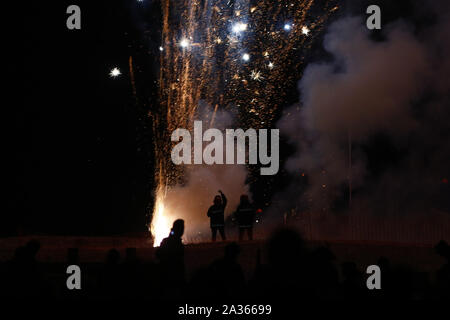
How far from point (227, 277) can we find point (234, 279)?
3.8 inches

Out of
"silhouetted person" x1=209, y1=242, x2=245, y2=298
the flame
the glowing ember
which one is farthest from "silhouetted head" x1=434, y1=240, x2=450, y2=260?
the glowing ember

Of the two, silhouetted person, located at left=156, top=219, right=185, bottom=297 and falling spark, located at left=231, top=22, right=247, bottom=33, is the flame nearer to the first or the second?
falling spark, located at left=231, top=22, right=247, bottom=33

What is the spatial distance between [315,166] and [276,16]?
19.5 ft

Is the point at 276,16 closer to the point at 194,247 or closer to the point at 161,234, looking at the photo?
the point at 161,234

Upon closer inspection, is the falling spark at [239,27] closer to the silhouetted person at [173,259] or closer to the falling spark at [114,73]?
the falling spark at [114,73]

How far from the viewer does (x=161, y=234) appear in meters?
12.4

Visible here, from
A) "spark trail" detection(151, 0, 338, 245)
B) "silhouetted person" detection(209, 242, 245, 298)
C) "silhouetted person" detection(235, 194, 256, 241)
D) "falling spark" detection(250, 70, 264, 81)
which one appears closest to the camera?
"silhouetted person" detection(209, 242, 245, 298)

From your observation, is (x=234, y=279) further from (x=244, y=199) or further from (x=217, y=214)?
(x=244, y=199)

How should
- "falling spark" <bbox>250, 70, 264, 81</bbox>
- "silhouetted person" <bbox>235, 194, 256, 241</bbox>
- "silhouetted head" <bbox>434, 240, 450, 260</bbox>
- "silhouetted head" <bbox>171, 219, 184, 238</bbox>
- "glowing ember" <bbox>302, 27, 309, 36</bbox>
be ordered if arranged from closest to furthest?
1. "silhouetted head" <bbox>434, 240, 450, 260</bbox>
2. "silhouetted head" <bbox>171, 219, 184, 238</bbox>
3. "silhouetted person" <bbox>235, 194, 256, 241</bbox>
4. "glowing ember" <bbox>302, 27, 309, 36</bbox>
5. "falling spark" <bbox>250, 70, 264, 81</bbox>

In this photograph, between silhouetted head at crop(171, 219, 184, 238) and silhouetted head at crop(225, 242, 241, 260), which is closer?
silhouetted head at crop(225, 242, 241, 260)

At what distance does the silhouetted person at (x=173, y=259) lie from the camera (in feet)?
14.7

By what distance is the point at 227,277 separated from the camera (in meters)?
3.72

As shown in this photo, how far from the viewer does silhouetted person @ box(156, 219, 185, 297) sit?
4.48 metres

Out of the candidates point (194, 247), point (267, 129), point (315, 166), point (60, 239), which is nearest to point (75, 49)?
point (60, 239)
